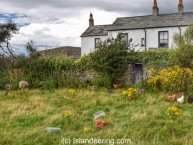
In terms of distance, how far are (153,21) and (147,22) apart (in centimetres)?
66

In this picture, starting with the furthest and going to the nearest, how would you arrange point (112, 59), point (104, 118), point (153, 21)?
point (153, 21), point (112, 59), point (104, 118)

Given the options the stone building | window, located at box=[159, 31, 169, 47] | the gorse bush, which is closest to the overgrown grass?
the gorse bush

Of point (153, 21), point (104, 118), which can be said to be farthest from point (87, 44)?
point (104, 118)

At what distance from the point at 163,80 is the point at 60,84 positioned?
7.29 meters

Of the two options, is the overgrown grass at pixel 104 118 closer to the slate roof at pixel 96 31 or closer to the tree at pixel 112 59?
the tree at pixel 112 59

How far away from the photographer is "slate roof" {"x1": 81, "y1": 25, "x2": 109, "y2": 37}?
127 feet

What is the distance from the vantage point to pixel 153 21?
35.3 metres

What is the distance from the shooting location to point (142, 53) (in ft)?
68.3

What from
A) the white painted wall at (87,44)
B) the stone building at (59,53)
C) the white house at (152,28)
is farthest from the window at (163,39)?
the stone building at (59,53)

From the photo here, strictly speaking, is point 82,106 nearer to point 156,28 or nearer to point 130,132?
point 130,132

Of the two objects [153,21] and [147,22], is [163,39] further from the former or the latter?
[147,22]

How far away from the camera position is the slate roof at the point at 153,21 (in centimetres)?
3331

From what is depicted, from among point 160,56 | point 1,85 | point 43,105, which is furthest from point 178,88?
point 1,85

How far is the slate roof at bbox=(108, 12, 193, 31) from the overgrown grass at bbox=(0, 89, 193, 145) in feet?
71.6
